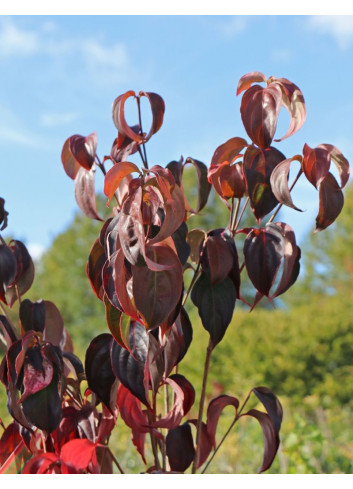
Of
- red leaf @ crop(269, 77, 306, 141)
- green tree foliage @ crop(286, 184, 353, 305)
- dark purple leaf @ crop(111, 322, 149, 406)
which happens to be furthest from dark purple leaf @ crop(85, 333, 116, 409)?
green tree foliage @ crop(286, 184, 353, 305)

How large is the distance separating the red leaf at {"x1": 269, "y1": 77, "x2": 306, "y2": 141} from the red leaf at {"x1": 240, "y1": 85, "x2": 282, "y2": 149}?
3 cm

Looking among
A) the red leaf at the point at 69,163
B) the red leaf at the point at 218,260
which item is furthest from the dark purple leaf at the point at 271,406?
the red leaf at the point at 69,163

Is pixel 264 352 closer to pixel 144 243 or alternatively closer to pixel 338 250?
pixel 144 243

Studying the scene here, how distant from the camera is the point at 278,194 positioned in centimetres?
126

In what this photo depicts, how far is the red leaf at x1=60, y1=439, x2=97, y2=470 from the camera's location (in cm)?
129

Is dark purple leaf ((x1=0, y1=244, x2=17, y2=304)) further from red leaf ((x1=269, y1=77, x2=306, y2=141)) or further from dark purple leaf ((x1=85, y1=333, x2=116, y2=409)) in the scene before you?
red leaf ((x1=269, y1=77, x2=306, y2=141))

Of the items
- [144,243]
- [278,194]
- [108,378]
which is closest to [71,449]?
[108,378]

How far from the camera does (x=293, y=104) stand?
1.36 m

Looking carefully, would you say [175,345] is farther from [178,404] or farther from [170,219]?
[170,219]

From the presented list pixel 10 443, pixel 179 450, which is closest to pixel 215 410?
pixel 179 450

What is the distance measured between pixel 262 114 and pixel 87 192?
0.42 m

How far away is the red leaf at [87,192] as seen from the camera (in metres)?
1.40

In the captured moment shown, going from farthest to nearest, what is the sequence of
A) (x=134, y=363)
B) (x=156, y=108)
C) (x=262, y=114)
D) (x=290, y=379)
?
1. (x=290, y=379)
2. (x=156, y=108)
3. (x=262, y=114)
4. (x=134, y=363)

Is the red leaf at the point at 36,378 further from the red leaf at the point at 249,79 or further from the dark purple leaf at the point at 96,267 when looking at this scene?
the red leaf at the point at 249,79
